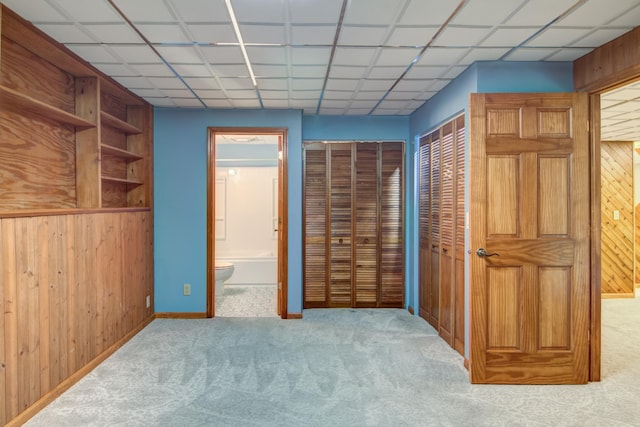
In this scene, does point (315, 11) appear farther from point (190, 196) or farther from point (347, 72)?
point (190, 196)

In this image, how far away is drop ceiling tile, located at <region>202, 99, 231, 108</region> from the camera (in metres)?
3.83

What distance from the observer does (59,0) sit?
1.95 meters

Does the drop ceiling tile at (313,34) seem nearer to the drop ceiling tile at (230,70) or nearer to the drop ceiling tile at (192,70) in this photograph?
the drop ceiling tile at (230,70)

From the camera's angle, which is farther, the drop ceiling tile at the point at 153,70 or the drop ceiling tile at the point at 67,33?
the drop ceiling tile at the point at 153,70

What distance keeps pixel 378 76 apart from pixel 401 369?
232cm

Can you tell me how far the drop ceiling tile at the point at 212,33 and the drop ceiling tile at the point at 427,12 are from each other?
3.34 feet

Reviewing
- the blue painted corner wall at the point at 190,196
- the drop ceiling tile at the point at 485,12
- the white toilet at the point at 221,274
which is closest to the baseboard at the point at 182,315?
the blue painted corner wall at the point at 190,196

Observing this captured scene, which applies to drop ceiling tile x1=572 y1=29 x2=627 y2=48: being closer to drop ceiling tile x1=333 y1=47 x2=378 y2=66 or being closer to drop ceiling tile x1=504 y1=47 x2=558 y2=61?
drop ceiling tile x1=504 y1=47 x2=558 y2=61

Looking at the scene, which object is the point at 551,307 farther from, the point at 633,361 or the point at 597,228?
the point at 633,361

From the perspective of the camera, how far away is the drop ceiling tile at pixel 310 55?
8.46ft

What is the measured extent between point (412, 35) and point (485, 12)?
44cm

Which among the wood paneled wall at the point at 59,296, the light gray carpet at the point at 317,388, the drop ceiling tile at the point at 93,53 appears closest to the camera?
the wood paneled wall at the point at 59,296

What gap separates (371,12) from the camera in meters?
2.08

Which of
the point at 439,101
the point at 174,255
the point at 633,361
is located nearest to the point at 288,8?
the point at 439,101
